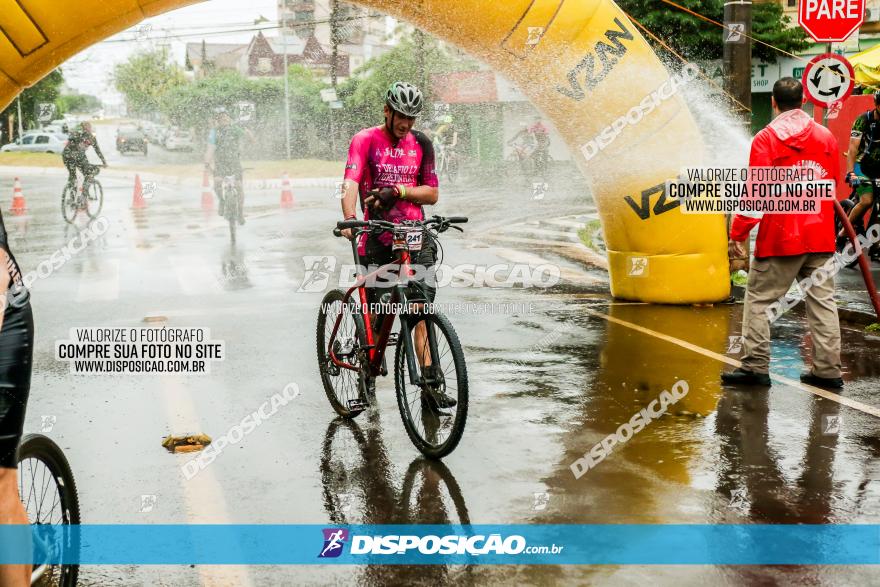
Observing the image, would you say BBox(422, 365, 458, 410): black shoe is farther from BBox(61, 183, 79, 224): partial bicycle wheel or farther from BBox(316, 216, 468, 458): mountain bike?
BBox(61, 183, 79, 224): partial bicycle wheel

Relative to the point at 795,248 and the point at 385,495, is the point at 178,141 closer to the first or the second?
the point at 795,248

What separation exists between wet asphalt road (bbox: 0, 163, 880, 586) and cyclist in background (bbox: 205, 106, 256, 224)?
18.0ft

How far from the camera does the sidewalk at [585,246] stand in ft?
32.3

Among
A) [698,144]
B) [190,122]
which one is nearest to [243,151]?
[190,122]

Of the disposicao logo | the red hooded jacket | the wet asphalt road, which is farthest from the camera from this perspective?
the red hooded jacket

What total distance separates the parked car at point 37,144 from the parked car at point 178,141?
5.18 meters

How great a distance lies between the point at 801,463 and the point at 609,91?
15.3 ft

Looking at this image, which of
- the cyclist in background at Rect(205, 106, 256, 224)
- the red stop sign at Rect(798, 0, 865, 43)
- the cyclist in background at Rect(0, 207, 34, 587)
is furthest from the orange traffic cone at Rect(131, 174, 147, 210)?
the cyclist in background at Rect(0, 207, 34, 587)

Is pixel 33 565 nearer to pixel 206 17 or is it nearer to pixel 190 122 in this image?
pixel 206 17

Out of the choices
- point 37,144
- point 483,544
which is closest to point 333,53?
point 37,144

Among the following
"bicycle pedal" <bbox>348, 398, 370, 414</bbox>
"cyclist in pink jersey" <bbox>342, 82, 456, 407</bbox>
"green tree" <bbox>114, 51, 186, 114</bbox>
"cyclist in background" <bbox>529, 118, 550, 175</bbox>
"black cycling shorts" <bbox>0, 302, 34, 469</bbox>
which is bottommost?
"bicycle pedal" <bbox>348, 398, 370, 414</bbox>

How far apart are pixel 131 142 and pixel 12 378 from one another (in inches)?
1845

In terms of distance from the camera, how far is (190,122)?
5319cm

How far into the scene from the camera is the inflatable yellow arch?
26.7 feet
